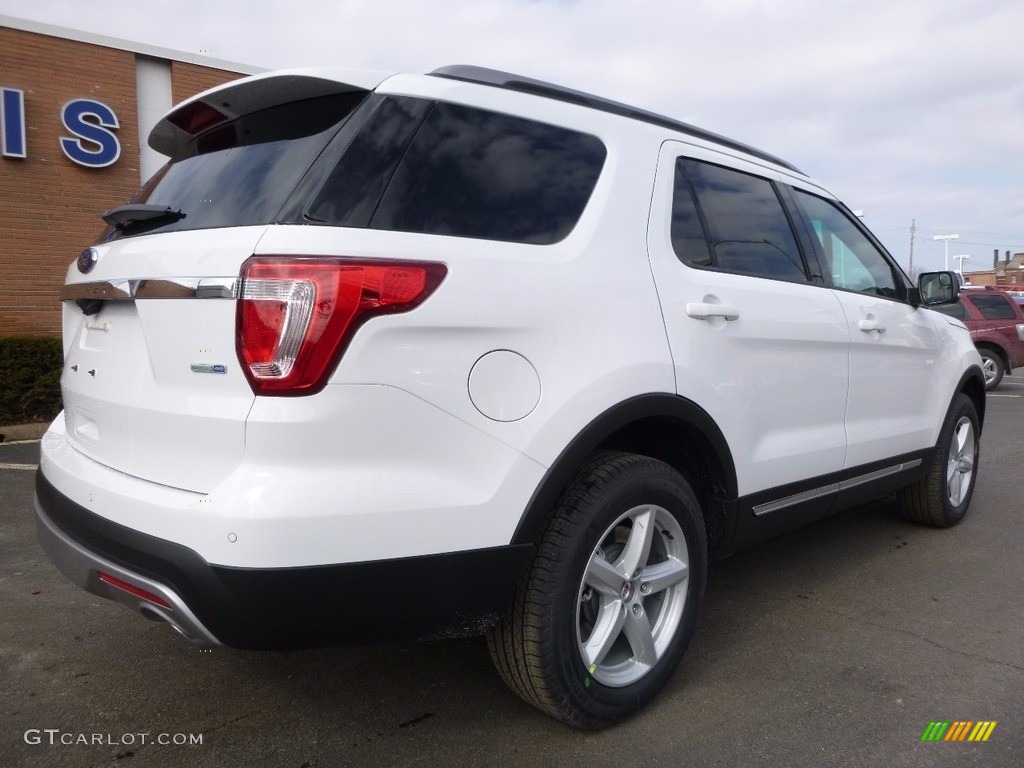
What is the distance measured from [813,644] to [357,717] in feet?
5.73

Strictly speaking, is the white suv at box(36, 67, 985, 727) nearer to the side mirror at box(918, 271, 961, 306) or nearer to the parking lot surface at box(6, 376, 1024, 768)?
the parking lot surface at box(6, 376, 1024, 768)

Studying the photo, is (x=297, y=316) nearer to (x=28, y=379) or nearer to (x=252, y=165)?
(x=252, y=165)

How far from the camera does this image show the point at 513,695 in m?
2.72

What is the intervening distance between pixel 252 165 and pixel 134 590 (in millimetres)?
1174

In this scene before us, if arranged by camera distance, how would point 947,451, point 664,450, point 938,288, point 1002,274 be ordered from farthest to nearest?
point 1002,274 < point 947,451 < point 938,288 < point 664,450

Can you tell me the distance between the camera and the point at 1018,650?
3.13 meters

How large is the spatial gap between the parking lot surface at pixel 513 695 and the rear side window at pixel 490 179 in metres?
0.99

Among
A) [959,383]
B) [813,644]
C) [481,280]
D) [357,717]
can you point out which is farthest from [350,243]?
[959,383]

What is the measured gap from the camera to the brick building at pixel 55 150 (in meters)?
10.1

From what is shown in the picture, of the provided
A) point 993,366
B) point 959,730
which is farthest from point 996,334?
point 959,730

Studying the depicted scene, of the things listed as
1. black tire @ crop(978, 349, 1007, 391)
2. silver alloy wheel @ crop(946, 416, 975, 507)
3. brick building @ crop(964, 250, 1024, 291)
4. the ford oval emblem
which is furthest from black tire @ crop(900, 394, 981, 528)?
brick building @ crop(964, 250, 1024, 291)

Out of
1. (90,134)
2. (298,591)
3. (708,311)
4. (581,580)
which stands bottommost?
(581,580)

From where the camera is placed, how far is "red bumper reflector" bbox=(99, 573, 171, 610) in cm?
199

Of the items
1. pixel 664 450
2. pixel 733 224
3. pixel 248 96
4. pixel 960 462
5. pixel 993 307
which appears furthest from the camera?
pixel 993 307
